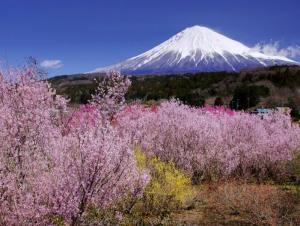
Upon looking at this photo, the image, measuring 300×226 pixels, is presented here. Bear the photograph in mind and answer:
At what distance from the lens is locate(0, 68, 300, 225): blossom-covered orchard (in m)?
6.96

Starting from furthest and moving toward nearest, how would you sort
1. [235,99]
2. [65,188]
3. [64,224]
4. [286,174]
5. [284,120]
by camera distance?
[235,99], [284,120], [286,174], [64,224], [65,188]

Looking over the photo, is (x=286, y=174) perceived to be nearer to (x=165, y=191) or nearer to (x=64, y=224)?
(x=165, y=191)

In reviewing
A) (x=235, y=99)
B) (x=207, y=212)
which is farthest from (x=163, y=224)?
(x=235, y=99)

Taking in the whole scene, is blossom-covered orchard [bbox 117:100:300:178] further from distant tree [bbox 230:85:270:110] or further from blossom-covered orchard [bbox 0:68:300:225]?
distant tree [bbox 230:85:270:110]

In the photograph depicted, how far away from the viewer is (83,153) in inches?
275

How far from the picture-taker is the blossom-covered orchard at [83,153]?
696 cm

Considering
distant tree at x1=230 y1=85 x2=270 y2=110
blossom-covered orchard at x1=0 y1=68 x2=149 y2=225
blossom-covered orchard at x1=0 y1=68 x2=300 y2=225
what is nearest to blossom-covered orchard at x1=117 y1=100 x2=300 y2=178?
blossom-covered orchard at x1=0 y1=68 x2=300 y2=225

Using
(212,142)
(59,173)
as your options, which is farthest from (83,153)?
(212,142)

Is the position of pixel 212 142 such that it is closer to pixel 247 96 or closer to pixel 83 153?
pixel 83 153

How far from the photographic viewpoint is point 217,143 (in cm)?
1595

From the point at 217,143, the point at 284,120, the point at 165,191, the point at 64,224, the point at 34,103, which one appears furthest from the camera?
the point at 284,120

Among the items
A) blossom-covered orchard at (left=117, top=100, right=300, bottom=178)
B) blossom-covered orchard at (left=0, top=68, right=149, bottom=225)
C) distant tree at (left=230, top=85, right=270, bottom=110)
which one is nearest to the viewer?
blossom-covered orchard at (left=0, top=68, right=149, bottom=225)

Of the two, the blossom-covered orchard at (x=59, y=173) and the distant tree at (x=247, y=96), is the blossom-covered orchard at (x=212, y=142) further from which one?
the distant tree at (x=247, y=96)

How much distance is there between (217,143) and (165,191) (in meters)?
4.59
